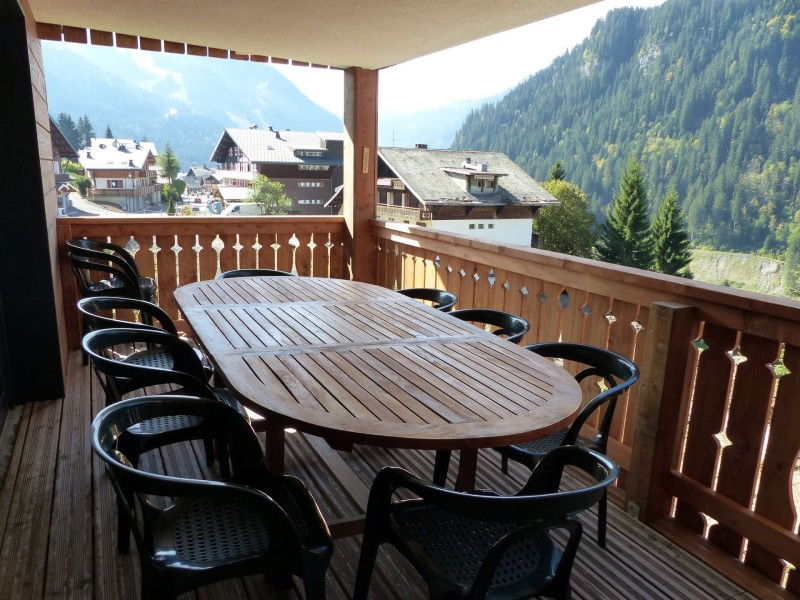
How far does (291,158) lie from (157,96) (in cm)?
886

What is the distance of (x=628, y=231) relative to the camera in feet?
140

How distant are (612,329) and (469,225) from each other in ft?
13.8

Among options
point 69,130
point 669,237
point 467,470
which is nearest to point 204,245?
point 69,130

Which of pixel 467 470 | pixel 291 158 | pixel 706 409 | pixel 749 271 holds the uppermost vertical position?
pixel 291 158

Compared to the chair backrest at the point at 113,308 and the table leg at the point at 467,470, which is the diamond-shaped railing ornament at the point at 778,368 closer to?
the table leg at the point at 467,470

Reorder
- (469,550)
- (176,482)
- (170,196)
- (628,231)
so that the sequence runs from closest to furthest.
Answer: (176,482), (469,550), (170,196), (628,231)

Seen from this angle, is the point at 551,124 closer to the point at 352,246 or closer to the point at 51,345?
the point at 352,246

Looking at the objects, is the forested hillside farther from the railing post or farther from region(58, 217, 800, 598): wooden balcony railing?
the railing post

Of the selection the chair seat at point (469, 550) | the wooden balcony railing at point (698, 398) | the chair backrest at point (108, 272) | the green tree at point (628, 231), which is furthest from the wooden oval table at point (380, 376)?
the green tree at point (628, 231)

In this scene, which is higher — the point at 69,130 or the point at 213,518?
the point at 69,130

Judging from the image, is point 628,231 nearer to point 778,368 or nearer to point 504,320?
point 504,320

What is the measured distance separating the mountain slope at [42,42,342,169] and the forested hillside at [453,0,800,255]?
8.07 meters

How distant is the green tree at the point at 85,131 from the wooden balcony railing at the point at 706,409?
15.5 ft

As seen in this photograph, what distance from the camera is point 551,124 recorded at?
72.0ft
